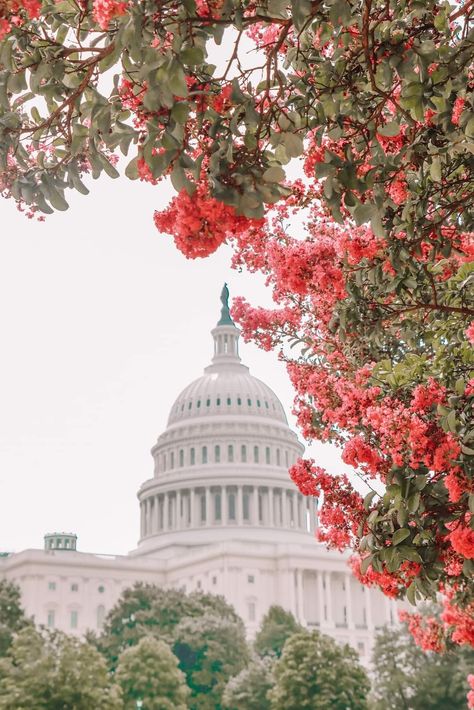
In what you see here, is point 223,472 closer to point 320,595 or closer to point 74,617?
point 320,595

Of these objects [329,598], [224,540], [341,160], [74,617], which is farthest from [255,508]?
[341,160]

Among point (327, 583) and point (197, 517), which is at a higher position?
point (197, 517)

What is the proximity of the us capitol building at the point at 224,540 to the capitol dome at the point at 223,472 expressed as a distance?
0.13m

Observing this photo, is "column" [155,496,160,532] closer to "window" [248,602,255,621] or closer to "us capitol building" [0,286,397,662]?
"us capitol building" [0,286,397,662]

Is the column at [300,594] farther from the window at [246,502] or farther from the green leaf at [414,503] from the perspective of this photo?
the green leaf at [414,503]

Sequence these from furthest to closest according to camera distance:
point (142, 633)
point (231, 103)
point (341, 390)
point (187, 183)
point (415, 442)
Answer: point (142, 633)
point (341, 390)
point (415, 442)
point (231, 103)
point (187, 183)

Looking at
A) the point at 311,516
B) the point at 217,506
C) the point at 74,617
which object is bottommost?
the point at 74,617

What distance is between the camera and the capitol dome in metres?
118

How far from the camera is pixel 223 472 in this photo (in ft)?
392

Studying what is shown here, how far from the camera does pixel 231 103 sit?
20.3 feet

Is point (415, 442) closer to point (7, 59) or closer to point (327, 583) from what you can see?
point (7, 59)

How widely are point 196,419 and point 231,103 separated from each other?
12077cm

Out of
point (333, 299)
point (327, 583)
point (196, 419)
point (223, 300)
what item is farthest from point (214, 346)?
point (333, 299)

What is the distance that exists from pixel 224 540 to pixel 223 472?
12.4m
